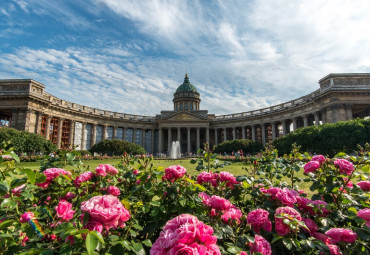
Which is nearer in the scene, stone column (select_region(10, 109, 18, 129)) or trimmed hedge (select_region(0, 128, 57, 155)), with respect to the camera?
trimmed hedge (select_region(0, 128, 57, 155))

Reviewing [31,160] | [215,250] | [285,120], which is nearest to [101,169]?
[215,250]

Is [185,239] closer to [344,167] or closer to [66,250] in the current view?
[66,250]

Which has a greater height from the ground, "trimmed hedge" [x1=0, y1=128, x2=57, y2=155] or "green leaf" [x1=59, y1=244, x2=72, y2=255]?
"trimmed hedge" [x1=0, y1=128, x2=57, y2=155]

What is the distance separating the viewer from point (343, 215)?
113 inches

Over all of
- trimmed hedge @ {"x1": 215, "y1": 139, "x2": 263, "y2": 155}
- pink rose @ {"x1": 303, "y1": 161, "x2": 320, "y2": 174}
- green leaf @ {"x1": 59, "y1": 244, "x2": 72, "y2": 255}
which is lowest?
green leaf @ {"x1": 59, "y1": 244, "x2": 72, "y2": 255}

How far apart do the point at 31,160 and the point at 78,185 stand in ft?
89.2

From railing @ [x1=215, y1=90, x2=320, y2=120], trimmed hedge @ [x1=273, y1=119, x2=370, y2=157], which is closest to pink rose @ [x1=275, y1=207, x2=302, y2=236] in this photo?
trimmed hedge @ [x1=273, y1=119, x2=370, y2=157]

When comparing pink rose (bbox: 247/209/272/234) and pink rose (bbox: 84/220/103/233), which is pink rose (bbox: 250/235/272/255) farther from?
pink rose (bbox: 84/220/103/233)

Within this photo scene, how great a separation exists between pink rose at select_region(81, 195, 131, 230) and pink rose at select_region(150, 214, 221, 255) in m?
0.47

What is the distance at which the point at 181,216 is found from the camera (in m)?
1.61

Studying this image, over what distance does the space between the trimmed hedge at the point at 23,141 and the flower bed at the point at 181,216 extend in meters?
25.8

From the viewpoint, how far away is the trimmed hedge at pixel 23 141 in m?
25.3

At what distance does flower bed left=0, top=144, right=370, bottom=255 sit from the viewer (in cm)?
168

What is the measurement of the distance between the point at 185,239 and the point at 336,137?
27192 millimetres
